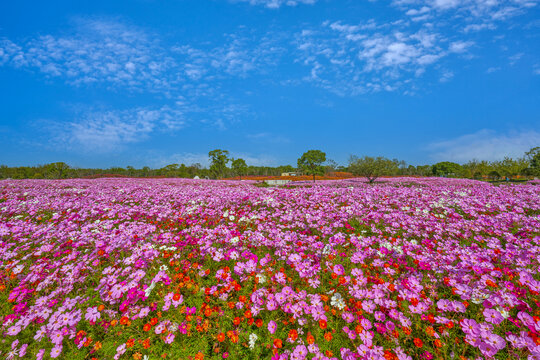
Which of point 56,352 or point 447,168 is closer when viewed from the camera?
point 56,352

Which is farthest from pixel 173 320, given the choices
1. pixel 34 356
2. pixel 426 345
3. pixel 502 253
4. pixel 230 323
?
pixel 502 253

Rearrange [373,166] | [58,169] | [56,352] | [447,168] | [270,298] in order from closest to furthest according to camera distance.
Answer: [56,352] → [270,298] → [373,166] → [58,169] → [447,168]

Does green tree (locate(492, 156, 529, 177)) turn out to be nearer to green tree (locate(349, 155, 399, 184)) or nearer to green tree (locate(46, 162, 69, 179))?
green tree (locate(349, 155, 399, 184))

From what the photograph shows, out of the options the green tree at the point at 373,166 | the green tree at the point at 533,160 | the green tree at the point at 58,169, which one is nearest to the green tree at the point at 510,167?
the green tree at the point at 533,160

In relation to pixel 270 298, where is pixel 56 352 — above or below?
below

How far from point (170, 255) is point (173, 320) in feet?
5.53

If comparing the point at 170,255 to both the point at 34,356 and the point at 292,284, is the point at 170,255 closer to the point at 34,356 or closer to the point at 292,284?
the point at 34,356

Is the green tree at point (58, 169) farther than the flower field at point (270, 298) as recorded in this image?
Yes

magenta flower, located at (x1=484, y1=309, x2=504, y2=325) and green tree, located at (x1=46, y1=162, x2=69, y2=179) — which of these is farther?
Answer: green tree, located at (x1=46, y1=162, x2=69, y2=179)

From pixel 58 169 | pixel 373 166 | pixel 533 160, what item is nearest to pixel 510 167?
pixel 533 160

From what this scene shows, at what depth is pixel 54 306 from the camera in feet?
10.6

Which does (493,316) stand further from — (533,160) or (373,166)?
(533,160)

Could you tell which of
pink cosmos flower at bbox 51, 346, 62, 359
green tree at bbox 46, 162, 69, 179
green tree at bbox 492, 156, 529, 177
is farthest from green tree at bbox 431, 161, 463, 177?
green tree at bbox 46, 162, 69, 179

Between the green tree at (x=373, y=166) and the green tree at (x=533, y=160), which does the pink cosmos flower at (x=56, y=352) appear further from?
the green tree at (x=533, y=160)
